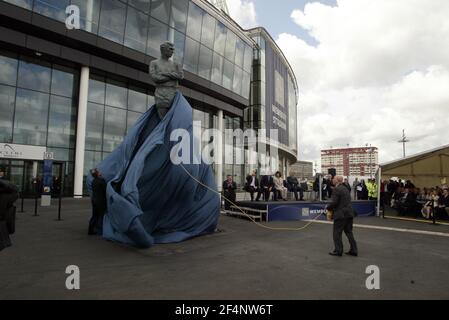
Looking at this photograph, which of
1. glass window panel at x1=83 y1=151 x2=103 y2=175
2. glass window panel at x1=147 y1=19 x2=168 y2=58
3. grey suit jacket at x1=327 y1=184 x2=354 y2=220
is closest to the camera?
grey suit jacket at x1=327 y1=184 x2=354 y2=220

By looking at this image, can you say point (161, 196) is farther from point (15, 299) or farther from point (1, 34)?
point (1, 34)

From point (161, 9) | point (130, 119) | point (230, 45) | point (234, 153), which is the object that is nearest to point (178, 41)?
point (161, 9)

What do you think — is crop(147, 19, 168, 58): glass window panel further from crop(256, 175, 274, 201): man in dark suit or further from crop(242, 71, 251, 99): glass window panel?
crop(256, 175, 274, 201): man in dark suit

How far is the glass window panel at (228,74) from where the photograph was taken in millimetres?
29672

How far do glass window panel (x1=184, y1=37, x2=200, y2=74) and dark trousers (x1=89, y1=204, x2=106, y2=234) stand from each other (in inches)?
774

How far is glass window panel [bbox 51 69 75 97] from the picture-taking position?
19.7m

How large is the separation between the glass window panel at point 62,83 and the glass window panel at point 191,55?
30.6 feet

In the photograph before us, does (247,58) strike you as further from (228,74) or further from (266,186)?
(266,186)

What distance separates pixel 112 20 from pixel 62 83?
5646 millimetres

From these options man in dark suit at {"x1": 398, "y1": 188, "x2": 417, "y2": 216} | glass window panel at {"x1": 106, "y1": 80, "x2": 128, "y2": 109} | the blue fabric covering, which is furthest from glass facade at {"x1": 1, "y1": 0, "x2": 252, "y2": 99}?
man in dark suit at {"x1": 398, "y1": 188, "x2": 417, "y2": 216}

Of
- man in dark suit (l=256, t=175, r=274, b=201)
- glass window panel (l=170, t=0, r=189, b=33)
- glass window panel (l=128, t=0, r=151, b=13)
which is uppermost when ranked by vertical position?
glass window panel (l=170, t=0, r=189, b=33)

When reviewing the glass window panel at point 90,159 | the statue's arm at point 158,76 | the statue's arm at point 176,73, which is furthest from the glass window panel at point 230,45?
the statue's arm at point 158,76

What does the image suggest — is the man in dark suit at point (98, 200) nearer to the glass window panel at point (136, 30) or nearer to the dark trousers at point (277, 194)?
the dark trousers at point (277, 194)

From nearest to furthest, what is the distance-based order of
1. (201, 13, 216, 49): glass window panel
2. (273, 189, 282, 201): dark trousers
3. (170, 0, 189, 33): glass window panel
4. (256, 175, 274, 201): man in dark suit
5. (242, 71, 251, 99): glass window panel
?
1. (256, 175, 274, 201): man in dark suit
2. (273, 189, 282, 201): dark trousers
3. (170, 0, 189, 33): glass window panel
4. (201, 13, 216, 49): glass window panel
5. (242, 71, 251, 99): glass window panel
